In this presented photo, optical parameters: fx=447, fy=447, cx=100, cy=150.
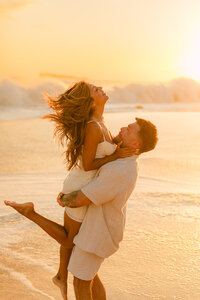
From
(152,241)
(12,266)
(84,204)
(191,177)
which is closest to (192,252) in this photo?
(152,241)

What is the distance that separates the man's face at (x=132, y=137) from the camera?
2.85 metres

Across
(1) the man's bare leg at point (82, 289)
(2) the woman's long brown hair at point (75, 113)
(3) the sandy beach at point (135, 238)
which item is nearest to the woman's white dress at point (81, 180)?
(2) the woman's long brown hair at point (75, 113)

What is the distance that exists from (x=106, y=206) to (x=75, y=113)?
62 cm

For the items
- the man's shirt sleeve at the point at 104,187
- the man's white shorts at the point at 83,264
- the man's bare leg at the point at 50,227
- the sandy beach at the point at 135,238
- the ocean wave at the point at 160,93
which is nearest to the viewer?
the man's shirt sleeve at the point at 104,187

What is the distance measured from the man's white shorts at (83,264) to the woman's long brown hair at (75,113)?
0.59 metres

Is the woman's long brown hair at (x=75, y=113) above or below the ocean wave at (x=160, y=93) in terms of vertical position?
below

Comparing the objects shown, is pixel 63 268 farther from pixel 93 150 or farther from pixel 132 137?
pixel 132 137

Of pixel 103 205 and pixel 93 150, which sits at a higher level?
pixel 93 150

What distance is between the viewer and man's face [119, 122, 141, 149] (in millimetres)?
2848

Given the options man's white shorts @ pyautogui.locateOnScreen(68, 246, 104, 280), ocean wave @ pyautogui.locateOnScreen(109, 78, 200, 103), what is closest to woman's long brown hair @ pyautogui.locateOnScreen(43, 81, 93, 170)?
man's white shorts @ pyautogui.locateOnScreen(68, 246, 104, 280)

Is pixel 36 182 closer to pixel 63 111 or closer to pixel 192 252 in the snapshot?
pixel 192 252

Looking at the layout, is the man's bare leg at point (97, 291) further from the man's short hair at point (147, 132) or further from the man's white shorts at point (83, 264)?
the man's short hair at point (147, 132)

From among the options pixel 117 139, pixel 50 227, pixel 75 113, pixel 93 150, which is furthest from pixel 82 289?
pixel 75 113

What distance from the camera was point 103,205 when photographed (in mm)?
2828
